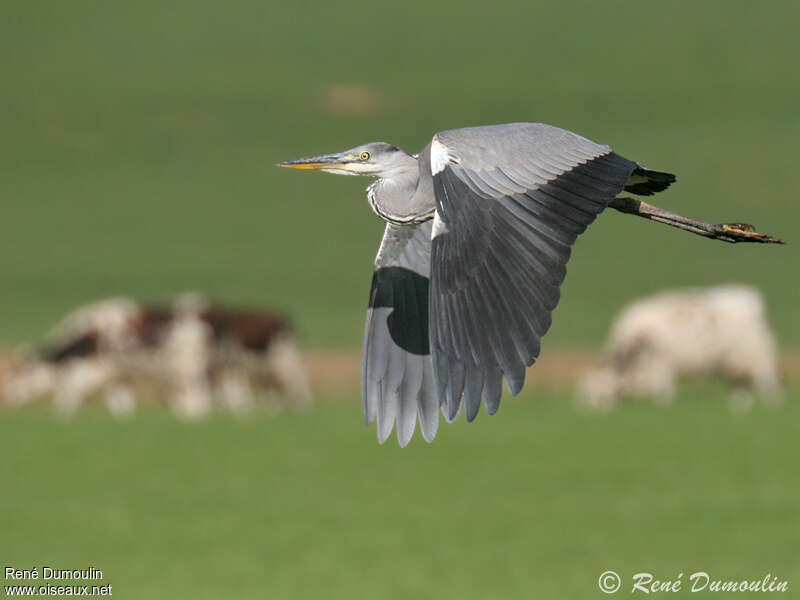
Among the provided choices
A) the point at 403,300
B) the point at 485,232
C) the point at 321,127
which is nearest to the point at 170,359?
the point at 403,300

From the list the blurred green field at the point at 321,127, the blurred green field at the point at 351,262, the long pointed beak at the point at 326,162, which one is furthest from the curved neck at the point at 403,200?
the blurred green field at the point at 321,127

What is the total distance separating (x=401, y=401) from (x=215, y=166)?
3691 centimetres

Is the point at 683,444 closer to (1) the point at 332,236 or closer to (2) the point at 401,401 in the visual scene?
(2) the point at 401,401

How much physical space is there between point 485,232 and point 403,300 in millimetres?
1044

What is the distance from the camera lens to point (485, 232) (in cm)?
415

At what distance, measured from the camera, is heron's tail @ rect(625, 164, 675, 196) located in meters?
4.74

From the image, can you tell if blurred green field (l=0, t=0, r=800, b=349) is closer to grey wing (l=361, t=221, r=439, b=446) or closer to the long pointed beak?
grey wing (l=361, t=221, r=439, b=446)

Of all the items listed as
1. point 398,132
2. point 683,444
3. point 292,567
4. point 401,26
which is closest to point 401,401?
point 292,567

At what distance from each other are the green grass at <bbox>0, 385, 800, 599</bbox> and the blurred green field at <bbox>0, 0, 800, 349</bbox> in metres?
14.7

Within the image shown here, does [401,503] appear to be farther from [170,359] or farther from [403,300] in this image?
[403,300]

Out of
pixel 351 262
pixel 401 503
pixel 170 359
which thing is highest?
pixel 351 262

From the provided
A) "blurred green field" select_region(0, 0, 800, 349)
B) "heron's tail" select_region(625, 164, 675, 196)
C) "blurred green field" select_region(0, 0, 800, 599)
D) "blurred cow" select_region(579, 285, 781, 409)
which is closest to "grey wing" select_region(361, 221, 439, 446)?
"heron's tail" select_region(625, 164, 675, 196)

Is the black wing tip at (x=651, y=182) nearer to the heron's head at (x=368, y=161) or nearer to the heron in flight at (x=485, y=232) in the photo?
the heron in flight at (x=485, y=232)

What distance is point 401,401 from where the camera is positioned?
4918 millimetres
